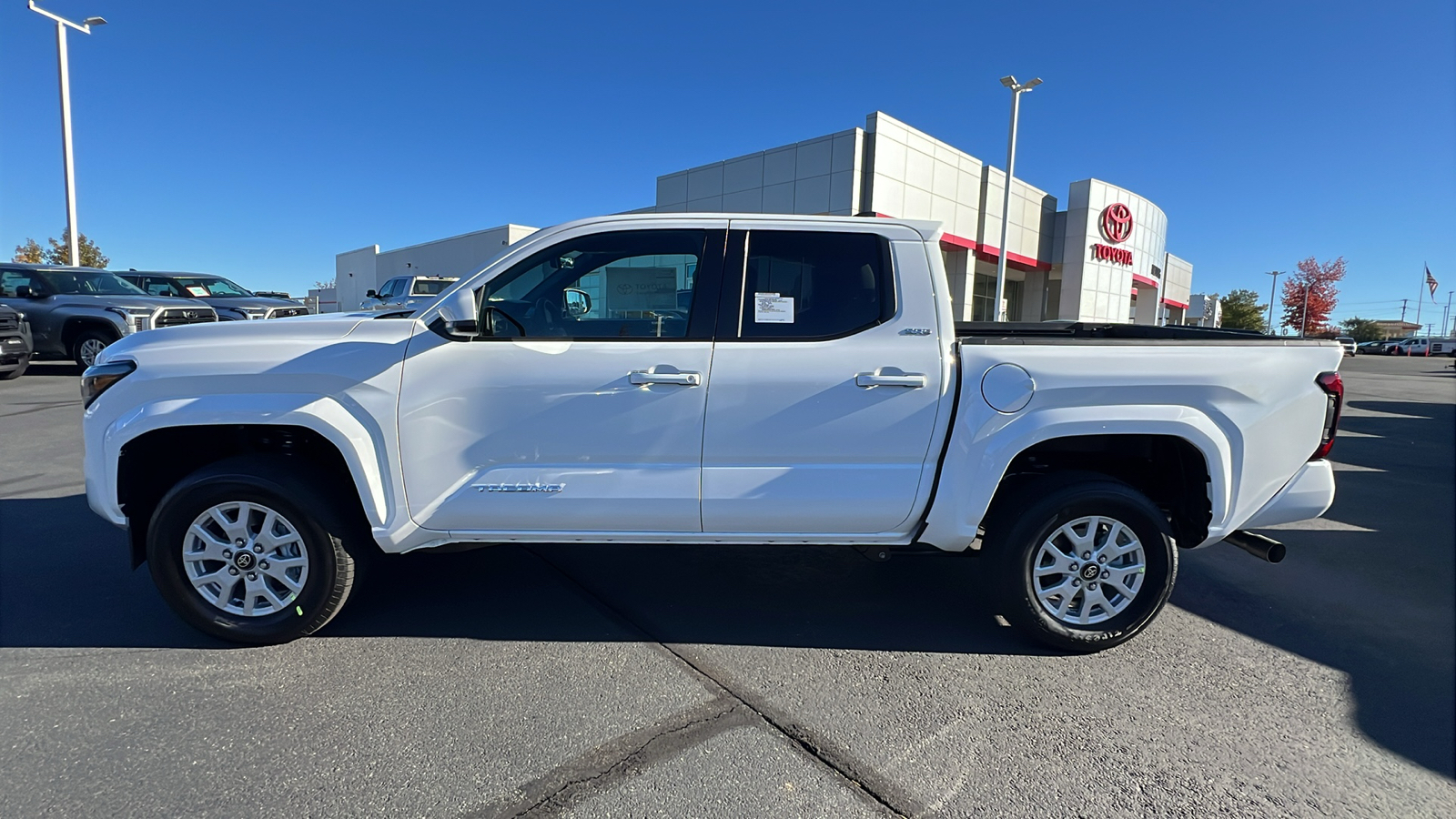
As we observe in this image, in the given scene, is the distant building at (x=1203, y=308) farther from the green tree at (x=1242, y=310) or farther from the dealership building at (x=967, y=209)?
the dealership building at (x=967, y=209)

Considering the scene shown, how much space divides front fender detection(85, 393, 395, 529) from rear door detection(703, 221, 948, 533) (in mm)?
1456

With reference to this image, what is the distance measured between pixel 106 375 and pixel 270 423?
0.78m

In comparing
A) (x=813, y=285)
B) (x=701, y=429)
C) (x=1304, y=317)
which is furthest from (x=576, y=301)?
(x=1304, y=317)

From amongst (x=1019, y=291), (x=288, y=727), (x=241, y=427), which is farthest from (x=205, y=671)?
(x=1019, y=291)

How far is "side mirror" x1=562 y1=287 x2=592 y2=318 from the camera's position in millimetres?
3420

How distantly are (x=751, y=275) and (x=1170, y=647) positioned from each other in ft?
8.76

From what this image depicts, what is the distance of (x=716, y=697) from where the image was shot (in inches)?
118

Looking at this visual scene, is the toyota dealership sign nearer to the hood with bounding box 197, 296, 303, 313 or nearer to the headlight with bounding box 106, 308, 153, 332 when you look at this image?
the hood with bounding box 197, 296, 303, 313

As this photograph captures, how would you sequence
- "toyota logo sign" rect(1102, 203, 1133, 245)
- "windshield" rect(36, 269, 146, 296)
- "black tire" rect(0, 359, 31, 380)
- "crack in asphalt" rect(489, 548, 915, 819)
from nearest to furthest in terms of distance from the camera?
"crack in asphalt" rect(489, 548, 915, 819) → "black tire" rect(0, 359, 31, 380) → "windshield" rect(36, 269, 146, 296) → "toyota logo sign" rect(1102, 203, 1133, 245)

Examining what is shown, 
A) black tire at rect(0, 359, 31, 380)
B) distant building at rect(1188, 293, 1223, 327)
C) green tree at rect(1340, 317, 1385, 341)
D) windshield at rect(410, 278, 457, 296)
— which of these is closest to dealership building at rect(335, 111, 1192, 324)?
windshield at rect(410, 278, 457, 296)

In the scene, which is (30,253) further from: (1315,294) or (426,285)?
(1315,294)

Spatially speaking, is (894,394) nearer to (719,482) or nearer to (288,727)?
(719,482)

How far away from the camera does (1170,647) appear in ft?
11.6

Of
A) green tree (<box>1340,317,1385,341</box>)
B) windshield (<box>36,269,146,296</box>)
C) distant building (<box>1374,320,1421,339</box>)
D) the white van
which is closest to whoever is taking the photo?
windshield (<box>36,269,146,296</box>)
